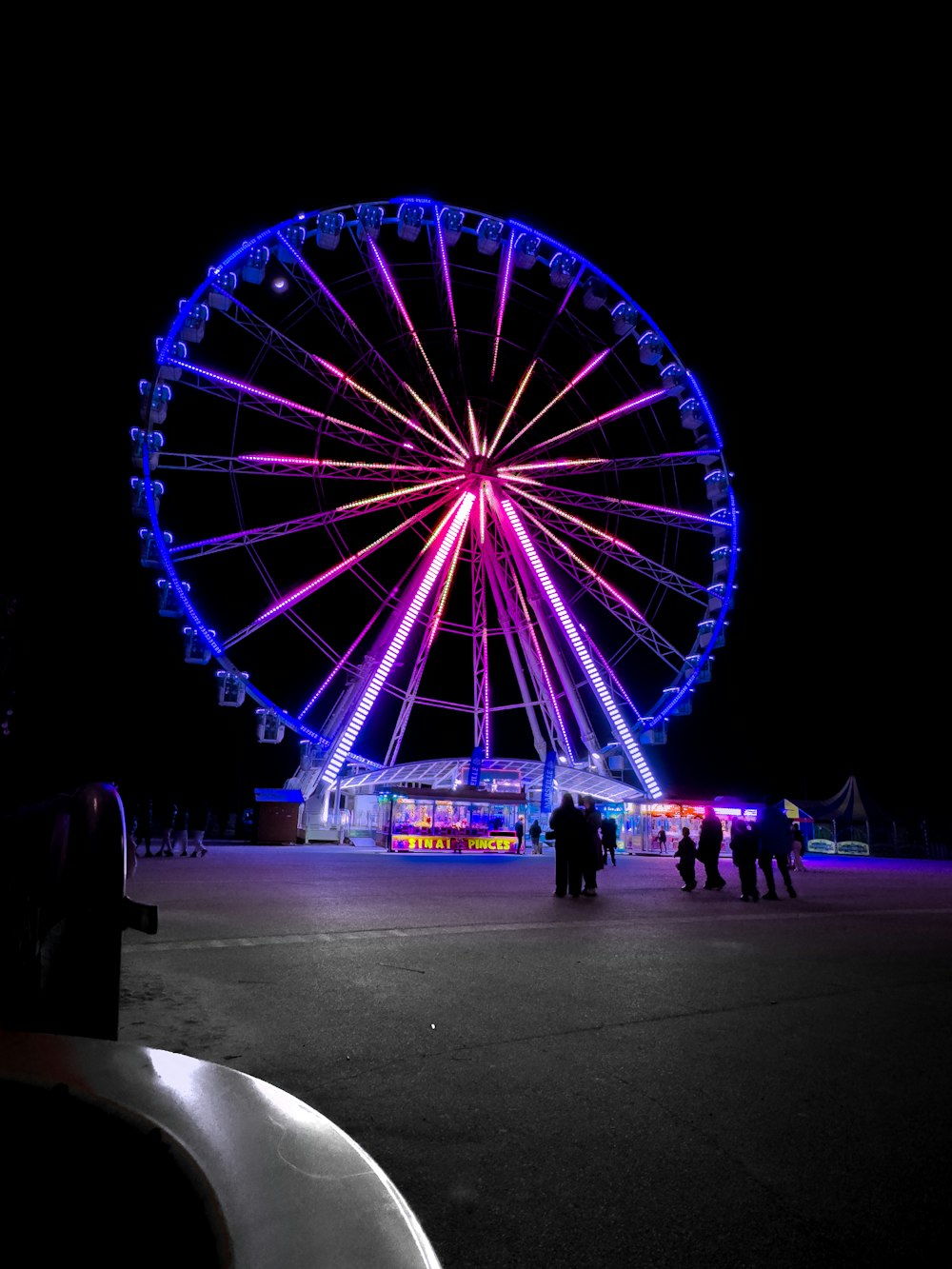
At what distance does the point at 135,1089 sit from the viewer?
1.45 m

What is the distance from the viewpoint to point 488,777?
31.1 m

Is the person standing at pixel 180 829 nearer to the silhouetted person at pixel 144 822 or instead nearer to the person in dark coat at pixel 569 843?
the silhouetted person at pixel 144 822

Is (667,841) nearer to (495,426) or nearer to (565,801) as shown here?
(495,426)

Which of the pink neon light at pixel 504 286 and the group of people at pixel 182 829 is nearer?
the group of people at pixel 182 829

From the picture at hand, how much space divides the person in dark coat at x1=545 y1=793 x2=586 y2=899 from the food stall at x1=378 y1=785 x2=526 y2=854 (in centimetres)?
1660

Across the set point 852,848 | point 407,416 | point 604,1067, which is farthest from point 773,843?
point 852,848

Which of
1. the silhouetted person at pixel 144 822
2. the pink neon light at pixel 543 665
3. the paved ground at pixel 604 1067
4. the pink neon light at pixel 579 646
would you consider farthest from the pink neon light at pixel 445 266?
the paved ground at pixel 604 1067

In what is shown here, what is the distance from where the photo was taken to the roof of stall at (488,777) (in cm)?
3075

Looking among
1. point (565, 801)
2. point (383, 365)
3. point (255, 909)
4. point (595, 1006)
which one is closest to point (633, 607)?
point (383, 365)

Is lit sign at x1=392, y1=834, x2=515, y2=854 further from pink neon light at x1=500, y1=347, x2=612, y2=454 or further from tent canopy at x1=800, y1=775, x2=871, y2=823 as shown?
tent canopy at x1=800, y1=775, x2=871, y2=823

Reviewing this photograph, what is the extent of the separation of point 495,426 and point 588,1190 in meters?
21.7

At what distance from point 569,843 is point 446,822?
18.0 m

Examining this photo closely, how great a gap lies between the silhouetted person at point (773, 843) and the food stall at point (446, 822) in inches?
661

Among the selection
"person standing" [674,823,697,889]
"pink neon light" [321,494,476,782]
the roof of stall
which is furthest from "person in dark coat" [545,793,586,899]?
the roof of stall
